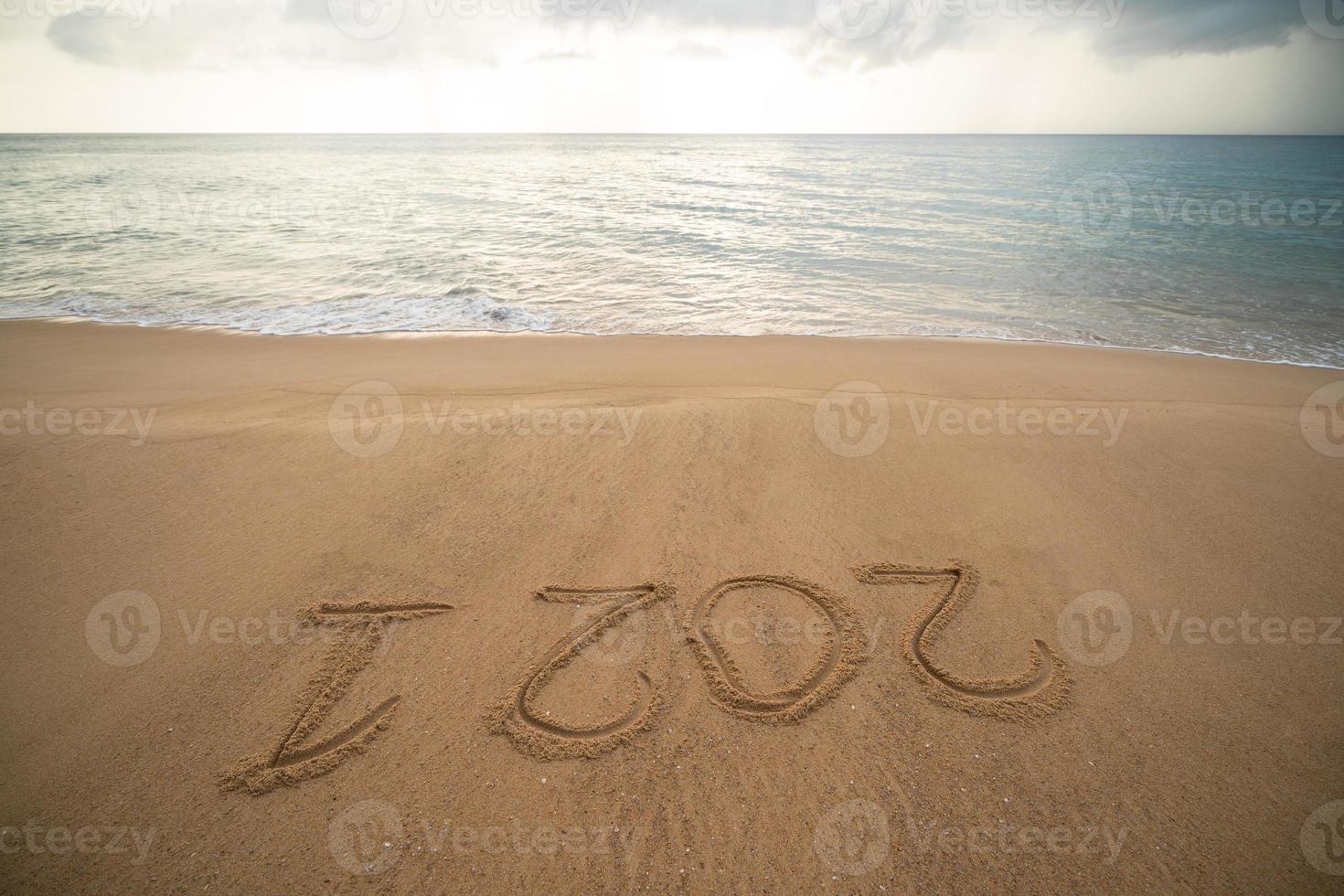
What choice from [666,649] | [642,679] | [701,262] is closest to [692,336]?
[701,262]

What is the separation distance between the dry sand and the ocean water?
4.51 metres

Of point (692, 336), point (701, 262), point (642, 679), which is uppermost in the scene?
point (701, 262)

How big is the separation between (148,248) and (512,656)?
1816cm

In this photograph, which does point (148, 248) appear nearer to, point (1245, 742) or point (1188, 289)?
point (1245, 742)

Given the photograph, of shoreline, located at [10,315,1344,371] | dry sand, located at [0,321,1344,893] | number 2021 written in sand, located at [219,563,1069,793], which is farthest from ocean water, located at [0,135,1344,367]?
number 2021 written in sand, located at [219,563,1069,793]

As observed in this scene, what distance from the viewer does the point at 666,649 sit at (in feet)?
9.28

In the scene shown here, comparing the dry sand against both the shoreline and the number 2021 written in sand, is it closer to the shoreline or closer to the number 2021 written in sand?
the number 2021 written in sand

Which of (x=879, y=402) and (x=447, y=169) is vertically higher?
(x=447, y=169)

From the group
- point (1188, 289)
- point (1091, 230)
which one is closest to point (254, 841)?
point (1188, 289)

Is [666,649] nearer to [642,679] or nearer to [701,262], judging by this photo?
[642,679]

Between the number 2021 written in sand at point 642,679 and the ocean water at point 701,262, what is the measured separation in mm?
5983

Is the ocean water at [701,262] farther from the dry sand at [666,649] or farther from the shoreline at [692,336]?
the dry sand at [666,649]

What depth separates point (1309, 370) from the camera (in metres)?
6.88

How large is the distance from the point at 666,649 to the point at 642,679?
0.68 feet
